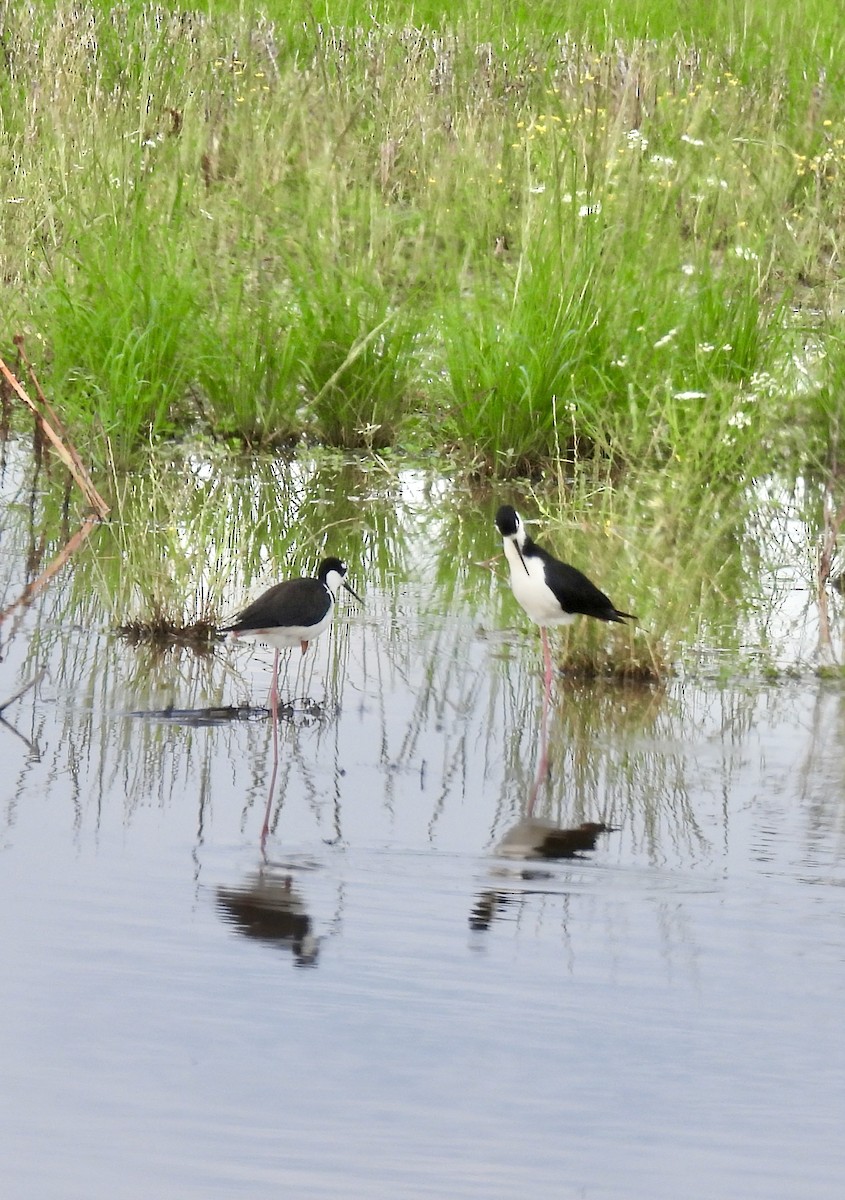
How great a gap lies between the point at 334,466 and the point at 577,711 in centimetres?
360

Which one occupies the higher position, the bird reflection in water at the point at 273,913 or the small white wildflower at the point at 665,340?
the small white wildflower at the point at 665,340

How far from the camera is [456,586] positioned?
7328mm

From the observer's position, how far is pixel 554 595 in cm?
588

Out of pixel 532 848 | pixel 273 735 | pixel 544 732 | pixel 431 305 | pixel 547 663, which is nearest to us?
pixel 532 848

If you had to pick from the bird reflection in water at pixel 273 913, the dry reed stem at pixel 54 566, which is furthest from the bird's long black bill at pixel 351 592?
the bird reflection in water at pixel 273 913

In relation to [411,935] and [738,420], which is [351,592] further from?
[411,935]

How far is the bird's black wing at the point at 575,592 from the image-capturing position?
5.86 metres

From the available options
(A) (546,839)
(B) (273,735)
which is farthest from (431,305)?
(A) (546,839)

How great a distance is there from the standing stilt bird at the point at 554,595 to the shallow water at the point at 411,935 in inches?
9.5

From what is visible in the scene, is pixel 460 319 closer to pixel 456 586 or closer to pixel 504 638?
pixel 456 586

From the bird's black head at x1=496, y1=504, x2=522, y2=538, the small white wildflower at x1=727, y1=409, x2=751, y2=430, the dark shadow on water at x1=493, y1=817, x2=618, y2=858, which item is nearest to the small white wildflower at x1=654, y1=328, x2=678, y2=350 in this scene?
the small white wildflower at x1=727, y1=409, x2=751, y2=430

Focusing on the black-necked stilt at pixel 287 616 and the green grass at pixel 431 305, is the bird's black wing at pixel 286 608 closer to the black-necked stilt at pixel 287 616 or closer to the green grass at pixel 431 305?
the black-necked stilt at pixel 287 616

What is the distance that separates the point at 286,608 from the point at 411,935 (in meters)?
1.71

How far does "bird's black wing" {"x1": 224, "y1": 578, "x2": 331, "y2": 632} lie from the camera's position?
5.66 metres
